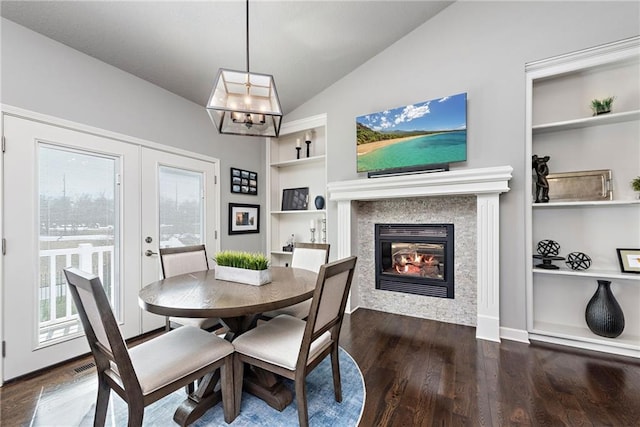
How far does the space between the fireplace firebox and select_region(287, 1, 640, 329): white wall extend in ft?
1.83

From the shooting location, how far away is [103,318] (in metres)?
1.08

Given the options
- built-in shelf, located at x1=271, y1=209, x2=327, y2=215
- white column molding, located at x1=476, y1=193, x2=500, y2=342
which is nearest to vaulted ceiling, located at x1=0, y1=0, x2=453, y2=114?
built-in shelf, located at x1=271, y1=209, x2=327, y2=215

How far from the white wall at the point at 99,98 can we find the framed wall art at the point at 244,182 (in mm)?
109

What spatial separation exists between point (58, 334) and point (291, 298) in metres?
2.18

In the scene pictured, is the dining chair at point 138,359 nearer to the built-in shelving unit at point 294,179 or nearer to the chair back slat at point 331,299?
the chair back slat at point 331,299

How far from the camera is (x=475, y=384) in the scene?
6.12 feet

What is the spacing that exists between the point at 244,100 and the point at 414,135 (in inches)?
76.6

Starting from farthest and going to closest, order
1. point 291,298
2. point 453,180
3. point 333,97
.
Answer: point 333,97 < point 453,180 < point 291,298

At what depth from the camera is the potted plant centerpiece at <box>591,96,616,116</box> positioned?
232 centimetres

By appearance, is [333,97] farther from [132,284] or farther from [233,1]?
[132,284]

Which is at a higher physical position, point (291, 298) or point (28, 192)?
point (28, 192)

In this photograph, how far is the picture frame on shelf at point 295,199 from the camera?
4082 mm

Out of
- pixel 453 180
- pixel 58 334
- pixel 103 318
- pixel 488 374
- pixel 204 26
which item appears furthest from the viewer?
pixel 453 180

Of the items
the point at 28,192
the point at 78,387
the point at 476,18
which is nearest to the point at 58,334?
the point at 78,387
